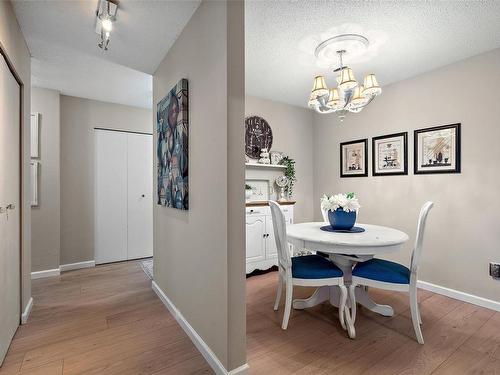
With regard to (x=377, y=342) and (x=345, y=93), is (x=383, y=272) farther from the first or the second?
(x=345, y=93)

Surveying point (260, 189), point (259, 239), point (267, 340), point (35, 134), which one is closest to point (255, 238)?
point (259, 239)

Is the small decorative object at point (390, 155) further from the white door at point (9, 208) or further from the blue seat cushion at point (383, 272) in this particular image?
the white door at point (9, 208)

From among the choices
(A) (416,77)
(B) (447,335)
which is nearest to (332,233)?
(B) (447,335)

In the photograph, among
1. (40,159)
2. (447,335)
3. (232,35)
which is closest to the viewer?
(232,35)

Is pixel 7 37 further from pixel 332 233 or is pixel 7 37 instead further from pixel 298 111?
pixel 298 111

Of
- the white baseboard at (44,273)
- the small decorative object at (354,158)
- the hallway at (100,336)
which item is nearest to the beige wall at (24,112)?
the hallway at (100,336)

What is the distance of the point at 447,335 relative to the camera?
6.42 ft

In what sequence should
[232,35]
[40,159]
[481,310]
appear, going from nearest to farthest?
[232,35] < [481,310] < [40,159]

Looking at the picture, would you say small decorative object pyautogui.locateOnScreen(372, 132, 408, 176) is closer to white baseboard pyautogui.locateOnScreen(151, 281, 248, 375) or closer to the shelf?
the shelf

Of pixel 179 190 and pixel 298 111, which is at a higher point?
pixel 298 111

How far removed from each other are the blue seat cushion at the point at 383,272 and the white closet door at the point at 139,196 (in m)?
3.24

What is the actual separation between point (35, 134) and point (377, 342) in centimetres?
414

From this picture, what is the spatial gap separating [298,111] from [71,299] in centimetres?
381

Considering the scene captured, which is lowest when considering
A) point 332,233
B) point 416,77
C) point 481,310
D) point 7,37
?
point 481,310
